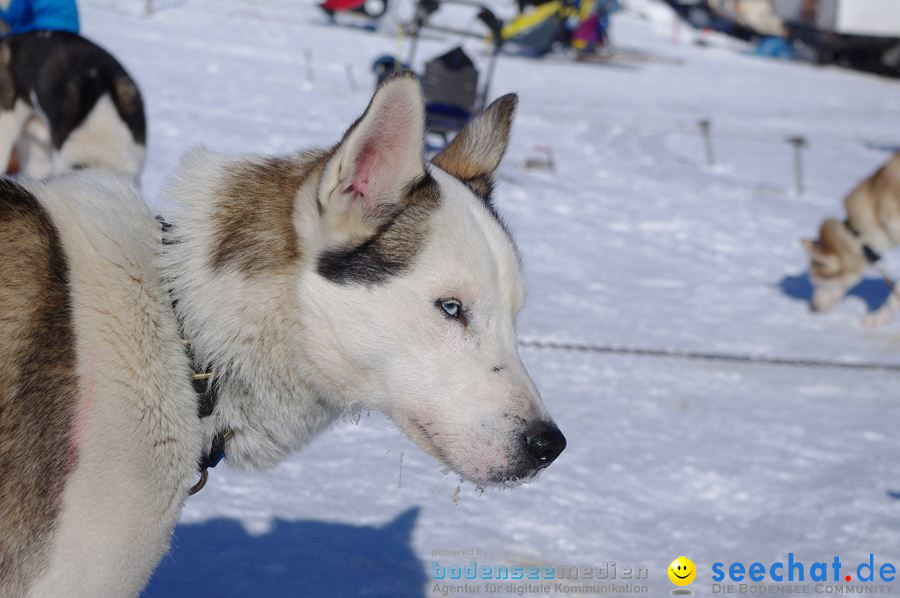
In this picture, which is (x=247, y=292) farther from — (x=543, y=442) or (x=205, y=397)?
(x=543, y=442)

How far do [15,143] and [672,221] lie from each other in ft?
18.4

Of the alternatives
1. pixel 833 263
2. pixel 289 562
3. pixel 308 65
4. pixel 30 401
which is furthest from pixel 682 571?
pixel 308 65

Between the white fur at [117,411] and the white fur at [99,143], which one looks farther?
the white fur at [99,143]

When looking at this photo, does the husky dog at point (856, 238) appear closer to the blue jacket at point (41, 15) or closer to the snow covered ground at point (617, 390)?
the snow covered ground at point (617, 390)

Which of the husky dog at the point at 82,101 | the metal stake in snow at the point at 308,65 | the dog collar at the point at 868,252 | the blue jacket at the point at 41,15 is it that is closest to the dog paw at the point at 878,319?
the dog collar at the point at 868,252

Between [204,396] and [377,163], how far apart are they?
1.82 feet

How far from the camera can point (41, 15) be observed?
4.85 metres

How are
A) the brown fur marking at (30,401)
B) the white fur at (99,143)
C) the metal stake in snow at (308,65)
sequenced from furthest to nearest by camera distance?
the metal stake in snow at (308,65), the white fur at (99,143), the brown fur marking at (30,401)

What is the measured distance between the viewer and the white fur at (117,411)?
152 centimetres

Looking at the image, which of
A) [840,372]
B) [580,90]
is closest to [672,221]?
[840,372]

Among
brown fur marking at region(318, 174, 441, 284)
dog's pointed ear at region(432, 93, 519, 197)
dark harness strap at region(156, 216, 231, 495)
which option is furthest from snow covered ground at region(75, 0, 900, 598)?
dog's pointed ear at region(432, 93, 519, 197)

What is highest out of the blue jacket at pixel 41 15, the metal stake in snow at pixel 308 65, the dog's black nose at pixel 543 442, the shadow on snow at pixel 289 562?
the dog's black nose at pixel 543 442

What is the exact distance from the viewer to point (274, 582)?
2.62 meters

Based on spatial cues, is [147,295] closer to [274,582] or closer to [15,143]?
[274,582]
